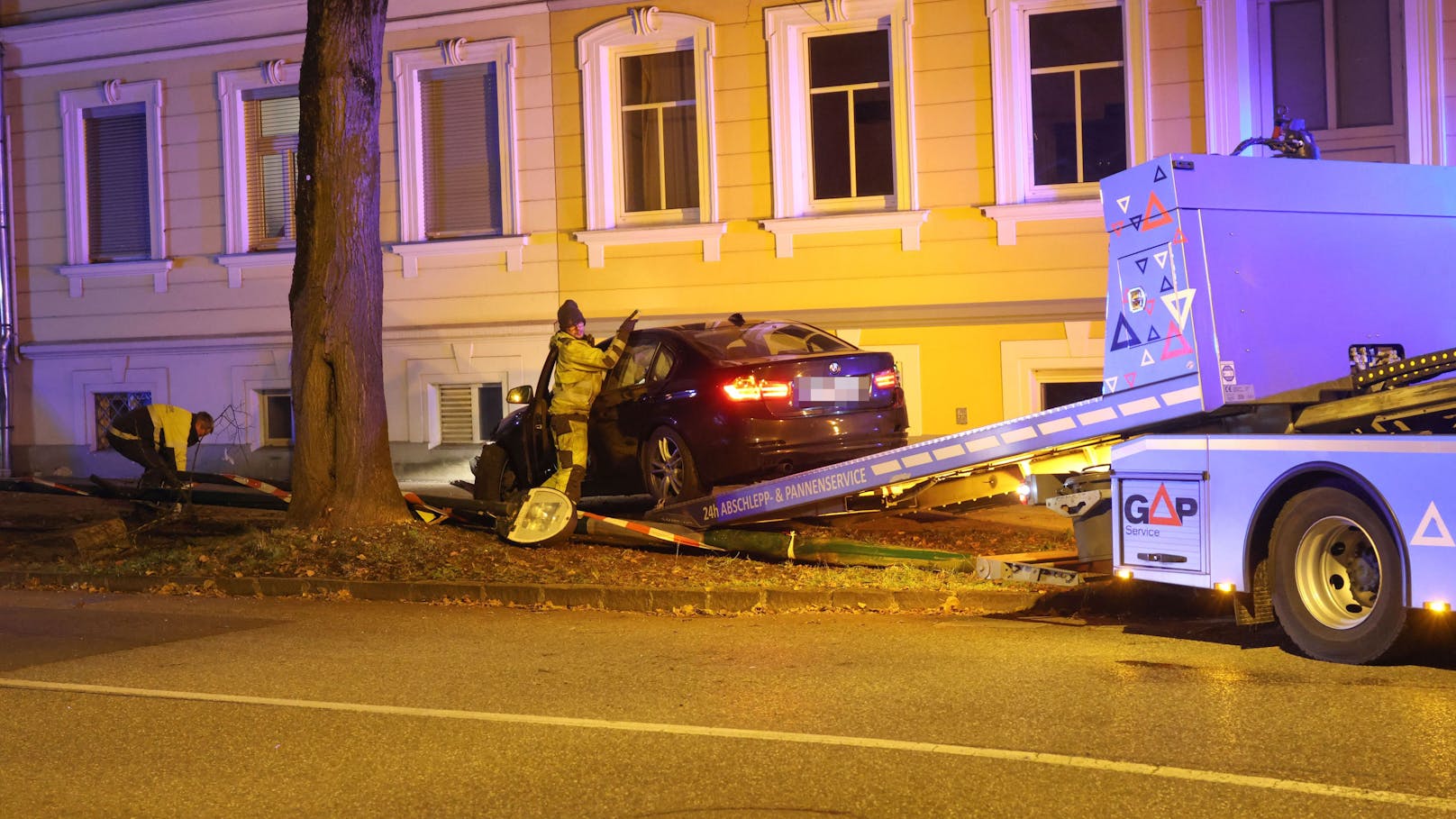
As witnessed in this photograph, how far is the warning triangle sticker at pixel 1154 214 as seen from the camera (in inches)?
297

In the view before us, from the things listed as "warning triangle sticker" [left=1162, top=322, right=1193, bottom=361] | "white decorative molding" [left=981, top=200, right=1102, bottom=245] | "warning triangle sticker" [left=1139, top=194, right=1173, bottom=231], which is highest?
"white decorative molding" [left=981, top=200, right=1102, bottom=245]

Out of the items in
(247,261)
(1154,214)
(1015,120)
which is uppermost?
(1015,120)

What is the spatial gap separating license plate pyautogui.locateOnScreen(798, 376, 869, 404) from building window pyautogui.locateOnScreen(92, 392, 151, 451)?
41.4 ft

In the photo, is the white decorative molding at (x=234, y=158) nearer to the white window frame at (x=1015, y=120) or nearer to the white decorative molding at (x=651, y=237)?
the white decorative molding at (x=651, y=237)

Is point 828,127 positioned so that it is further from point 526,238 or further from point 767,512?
point 767,512

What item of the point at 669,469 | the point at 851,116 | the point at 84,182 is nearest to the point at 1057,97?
the point at 851,116

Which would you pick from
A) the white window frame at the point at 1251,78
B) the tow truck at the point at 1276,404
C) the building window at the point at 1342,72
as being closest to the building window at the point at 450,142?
the white window frame at the point at 1251,78

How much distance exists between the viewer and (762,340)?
11391 millimetres

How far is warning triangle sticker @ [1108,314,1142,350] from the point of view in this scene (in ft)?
26.1

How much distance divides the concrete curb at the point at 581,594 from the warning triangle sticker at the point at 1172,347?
2055mm

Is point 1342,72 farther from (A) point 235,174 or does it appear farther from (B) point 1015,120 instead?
(A) point 235,174

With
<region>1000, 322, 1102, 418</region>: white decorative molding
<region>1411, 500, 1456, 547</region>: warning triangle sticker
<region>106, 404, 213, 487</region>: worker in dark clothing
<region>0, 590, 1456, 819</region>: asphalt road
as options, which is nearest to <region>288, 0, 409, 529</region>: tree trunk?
<region>106, 404, 213, 487</region>: worker in dark clothing

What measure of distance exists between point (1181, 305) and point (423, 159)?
12.6 metres

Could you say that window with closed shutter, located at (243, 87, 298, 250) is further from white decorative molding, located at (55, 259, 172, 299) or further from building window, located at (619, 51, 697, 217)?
building window, located at (619, 51, 697, 217)
